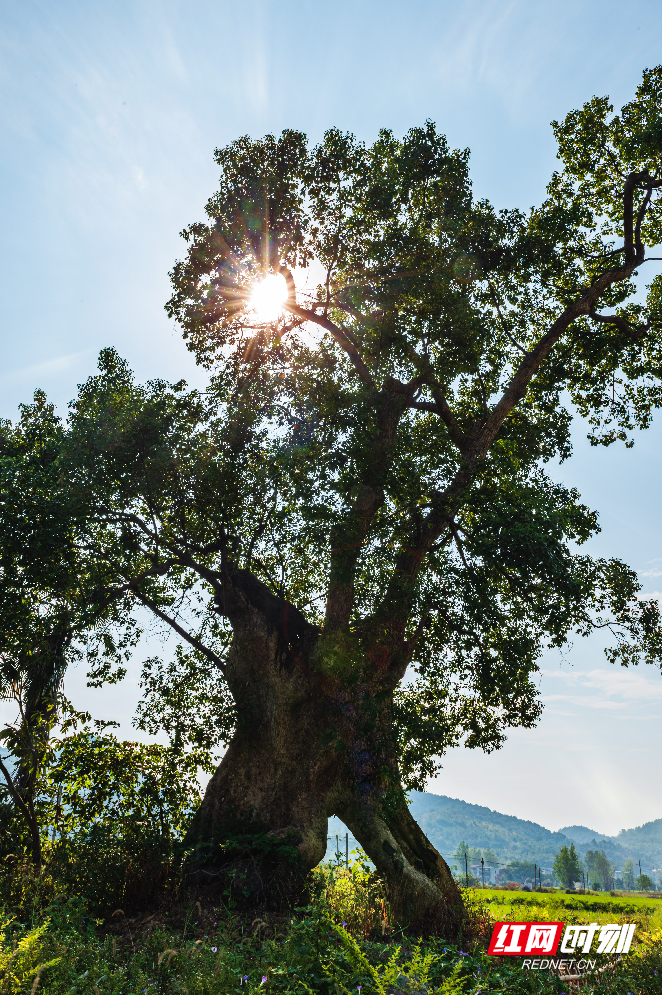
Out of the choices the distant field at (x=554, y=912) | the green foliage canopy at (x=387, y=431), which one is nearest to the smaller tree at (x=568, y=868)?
the distant field at (x=554, y=912)

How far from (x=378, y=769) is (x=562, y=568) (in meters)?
5.47

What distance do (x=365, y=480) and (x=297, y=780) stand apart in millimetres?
5983

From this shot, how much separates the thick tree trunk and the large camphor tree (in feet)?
0.17

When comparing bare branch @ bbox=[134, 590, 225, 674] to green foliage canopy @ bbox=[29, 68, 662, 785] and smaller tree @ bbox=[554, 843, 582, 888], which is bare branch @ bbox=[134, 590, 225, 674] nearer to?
green foliage canopy @ bbox=[29, 68, 662, 785]

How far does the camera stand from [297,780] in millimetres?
12492

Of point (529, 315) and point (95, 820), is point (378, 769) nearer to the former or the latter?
point (95, 820)

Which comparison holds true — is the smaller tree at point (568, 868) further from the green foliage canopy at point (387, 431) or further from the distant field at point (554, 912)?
the green foliage canopy at point (387, 431)

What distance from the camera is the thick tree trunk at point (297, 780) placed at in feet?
36.1

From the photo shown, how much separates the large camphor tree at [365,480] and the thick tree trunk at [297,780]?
2.1 inches

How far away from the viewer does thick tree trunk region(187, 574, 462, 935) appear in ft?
36.1

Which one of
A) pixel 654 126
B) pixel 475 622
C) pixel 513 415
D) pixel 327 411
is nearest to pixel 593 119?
pixel 654 126

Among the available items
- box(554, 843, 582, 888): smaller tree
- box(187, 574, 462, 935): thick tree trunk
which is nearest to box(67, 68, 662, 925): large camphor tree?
box(187, 574, 462, 935): thick tree trunk

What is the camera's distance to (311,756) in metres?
12.7

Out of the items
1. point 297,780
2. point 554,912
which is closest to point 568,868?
point 554,912
